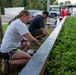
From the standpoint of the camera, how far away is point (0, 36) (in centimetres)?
1052

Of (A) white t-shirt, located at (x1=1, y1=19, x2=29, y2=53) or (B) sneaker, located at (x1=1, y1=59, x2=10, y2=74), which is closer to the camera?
(A) white t-shirt, located at (x1=1, y1=19, x2=29, y2=53)

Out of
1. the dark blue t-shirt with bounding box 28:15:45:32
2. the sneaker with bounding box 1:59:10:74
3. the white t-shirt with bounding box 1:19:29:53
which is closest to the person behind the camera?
the white t-shirt with bounding box 1:19:29:53

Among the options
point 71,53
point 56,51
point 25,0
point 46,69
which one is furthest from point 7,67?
point 25,0

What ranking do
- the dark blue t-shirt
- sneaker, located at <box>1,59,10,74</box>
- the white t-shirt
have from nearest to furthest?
the white t-shirt
sneaker, located at <box>1,59,10,74</box>
the dark blue t-shirt

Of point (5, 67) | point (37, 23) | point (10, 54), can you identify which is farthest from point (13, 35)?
point (37, 23)

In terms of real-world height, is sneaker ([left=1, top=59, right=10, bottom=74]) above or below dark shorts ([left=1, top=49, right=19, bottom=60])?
below

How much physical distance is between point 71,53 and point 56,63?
75 centimetres

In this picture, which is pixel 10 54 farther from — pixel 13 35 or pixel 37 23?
pixel 37 23

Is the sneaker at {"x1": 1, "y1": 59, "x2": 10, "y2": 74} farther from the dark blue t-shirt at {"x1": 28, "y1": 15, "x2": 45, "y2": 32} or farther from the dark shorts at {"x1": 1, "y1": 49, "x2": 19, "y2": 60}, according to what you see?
the dark blue t-shirt at {"x1": 28, "y1": 15, "x2": 45, "y2": 32}

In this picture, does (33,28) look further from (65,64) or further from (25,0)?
(25,0)

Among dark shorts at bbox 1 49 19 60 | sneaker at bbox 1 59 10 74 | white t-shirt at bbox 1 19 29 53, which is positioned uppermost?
white t-shirt at bbox 1 19 29 53

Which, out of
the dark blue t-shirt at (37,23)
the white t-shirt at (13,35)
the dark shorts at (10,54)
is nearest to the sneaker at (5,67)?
the dark shorts at (10,54)

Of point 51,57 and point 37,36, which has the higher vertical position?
point 51,57

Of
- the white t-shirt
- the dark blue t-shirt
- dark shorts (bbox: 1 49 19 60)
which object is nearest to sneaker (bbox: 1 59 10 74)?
dark shorts (bbox: 1 49 19 60)
